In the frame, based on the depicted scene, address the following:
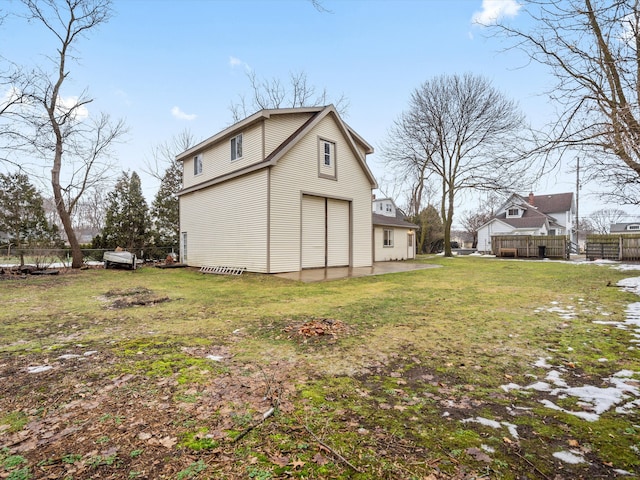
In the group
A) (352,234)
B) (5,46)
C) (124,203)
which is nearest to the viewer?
(5,46)

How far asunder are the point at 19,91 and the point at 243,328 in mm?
13905

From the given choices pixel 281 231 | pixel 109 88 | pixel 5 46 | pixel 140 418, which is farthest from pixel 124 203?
Result: pixel 140 418

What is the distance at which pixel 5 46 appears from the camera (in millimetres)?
10711

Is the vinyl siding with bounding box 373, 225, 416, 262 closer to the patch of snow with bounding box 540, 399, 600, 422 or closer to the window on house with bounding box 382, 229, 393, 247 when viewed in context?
the window on house with bounding box 382, 229, 393, 247

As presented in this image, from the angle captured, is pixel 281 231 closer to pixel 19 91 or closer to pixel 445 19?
pixel 445 19

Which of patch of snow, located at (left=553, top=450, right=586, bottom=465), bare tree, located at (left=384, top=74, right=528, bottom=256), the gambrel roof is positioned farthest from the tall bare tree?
patch of snow, located at (left=553, top=450, right=586, bottom=465)

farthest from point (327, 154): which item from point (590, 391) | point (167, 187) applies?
point (167, 187)

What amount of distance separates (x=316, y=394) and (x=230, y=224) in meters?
11.9

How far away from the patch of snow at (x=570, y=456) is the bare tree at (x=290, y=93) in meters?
26.2

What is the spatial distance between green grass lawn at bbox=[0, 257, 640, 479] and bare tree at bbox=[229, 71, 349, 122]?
23026mm

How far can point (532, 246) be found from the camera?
76.9 feet

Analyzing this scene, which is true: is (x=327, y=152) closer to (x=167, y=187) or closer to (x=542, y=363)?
(x=542, y=363)

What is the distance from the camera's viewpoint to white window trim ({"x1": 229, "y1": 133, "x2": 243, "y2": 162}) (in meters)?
13.6

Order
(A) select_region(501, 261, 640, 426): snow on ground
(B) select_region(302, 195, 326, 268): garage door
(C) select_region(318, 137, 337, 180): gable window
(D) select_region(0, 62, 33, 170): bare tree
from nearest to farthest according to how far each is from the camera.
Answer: (A) select_region(501, 261, 640, 426): snow on ground < (D) select_region(0, 62, 33, 170): bare tree < (B) select_region(302, 195, 326, 268): garage door < (C) select_region(318, 137, 337, 180): gable window
